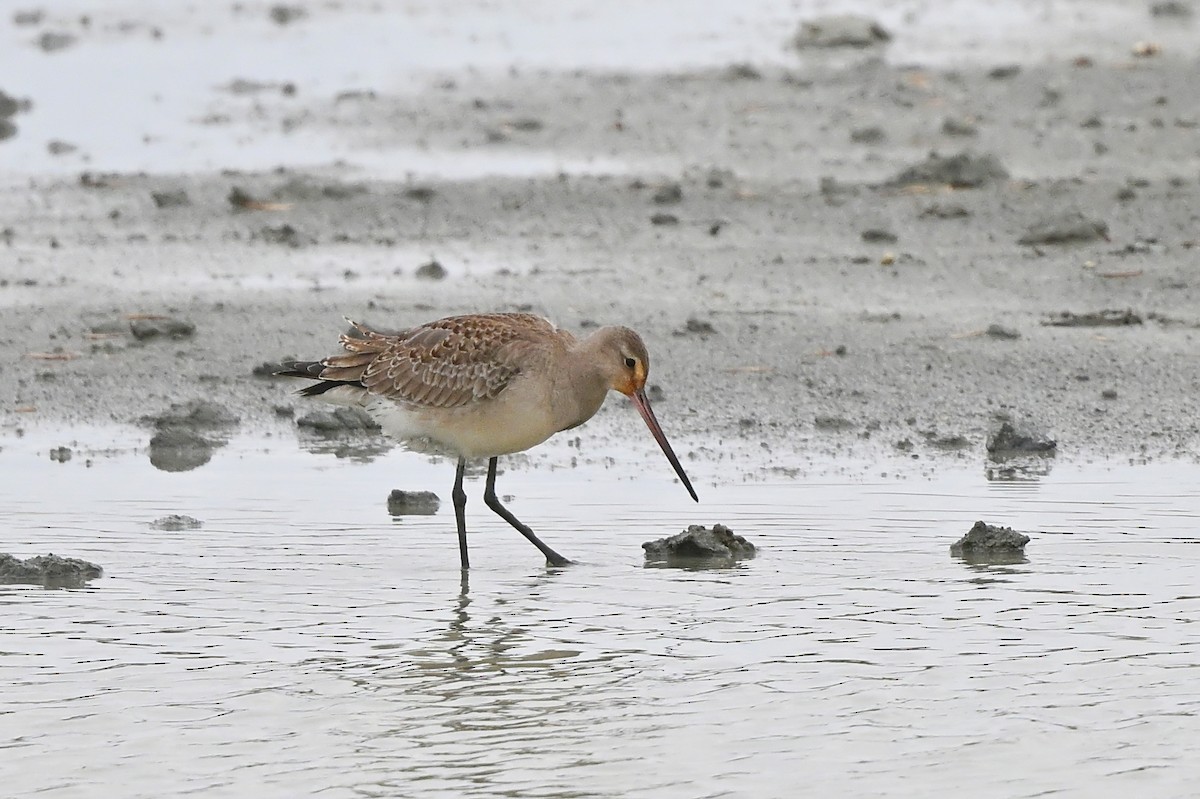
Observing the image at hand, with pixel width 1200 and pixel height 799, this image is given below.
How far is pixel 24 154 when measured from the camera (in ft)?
60.8

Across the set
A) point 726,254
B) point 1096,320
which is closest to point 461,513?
point 1096,320

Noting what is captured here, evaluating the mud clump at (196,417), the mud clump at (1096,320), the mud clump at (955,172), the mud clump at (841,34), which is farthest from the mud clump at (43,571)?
the mud clump at (841,34)

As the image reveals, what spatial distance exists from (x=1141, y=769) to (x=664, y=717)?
1362 millimetres

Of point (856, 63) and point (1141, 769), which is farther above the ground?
point (856, 63)

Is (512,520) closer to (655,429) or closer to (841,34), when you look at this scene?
(655,429)

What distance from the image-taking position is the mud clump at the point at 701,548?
7.84 m

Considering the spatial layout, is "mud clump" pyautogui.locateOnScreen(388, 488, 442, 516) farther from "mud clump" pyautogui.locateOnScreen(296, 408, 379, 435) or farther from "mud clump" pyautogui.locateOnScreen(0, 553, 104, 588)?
"mud clump" pyautogui.locateOnScreen(0, 553, 104, 588)

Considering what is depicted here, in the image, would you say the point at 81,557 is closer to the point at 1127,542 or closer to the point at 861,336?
the point at 1127,542

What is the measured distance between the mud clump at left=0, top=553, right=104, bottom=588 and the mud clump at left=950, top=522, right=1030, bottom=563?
3341 mm

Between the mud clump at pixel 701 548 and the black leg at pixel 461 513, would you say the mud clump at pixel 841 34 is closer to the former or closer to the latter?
the black leg at pixel 461 513

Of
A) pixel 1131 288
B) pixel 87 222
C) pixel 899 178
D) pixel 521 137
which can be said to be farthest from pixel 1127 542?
pixel 521 137

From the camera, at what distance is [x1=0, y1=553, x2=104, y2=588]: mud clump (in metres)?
7.54

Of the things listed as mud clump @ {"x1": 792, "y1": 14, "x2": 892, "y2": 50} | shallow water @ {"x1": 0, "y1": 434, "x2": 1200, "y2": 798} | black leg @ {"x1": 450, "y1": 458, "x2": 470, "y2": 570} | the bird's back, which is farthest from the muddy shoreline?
mud clump @ {"x1": 792, "y1": 14, "x2": 892, "y2": 50}

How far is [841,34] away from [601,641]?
692 inches
